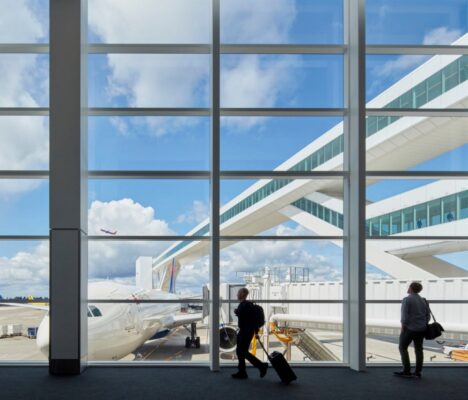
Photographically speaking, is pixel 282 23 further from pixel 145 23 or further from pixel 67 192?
pixel 67 192

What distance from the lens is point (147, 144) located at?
30.2 feet

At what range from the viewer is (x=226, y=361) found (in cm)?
889

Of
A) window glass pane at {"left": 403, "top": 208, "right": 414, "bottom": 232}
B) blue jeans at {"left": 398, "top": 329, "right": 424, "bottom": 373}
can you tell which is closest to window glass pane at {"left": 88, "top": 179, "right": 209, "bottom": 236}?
window glass pane at {"left": 403, "top": 208, "right": 414, "bottom": 232}

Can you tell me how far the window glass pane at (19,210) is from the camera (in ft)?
30.0

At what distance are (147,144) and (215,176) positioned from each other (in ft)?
4.48

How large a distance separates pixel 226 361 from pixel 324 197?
310 cm

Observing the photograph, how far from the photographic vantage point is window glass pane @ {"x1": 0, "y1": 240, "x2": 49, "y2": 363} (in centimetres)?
896

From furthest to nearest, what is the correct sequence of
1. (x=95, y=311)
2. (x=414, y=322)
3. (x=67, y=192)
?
(x=95, y=311) < (x=67, y=192) < (x=414, y=322)

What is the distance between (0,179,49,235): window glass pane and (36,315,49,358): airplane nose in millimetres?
1501

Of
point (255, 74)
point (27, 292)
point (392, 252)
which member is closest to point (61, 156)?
point (27, 292)

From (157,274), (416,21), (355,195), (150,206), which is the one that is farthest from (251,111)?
(416,21)

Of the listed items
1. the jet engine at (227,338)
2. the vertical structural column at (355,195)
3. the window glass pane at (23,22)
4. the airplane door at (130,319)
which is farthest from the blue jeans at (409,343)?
the window glass pane at (23,22)

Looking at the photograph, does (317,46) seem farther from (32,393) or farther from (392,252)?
(32,393)

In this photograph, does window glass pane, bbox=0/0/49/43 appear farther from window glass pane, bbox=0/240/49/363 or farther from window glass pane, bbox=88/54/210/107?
window glass pane, bbox=0/240/49/363
